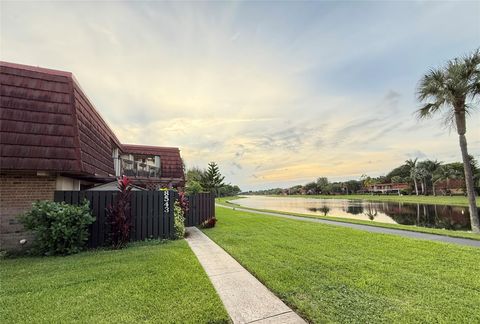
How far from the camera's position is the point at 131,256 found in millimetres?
6465

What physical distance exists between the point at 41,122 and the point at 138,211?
3.94m

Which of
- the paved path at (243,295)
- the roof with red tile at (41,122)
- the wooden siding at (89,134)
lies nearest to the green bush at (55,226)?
the roof with red tile at (41,122)

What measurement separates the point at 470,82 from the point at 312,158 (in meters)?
18.7

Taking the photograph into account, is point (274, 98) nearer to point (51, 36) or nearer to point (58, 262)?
point (51, 36)

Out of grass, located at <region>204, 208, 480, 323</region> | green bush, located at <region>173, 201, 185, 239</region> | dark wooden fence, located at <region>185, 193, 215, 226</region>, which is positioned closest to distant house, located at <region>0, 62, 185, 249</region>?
green bush, located at <region>173, 201, 185, 239</region>

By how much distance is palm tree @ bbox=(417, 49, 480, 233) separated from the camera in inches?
458

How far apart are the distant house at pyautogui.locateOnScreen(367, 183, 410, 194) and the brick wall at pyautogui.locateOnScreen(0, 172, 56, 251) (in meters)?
88.1

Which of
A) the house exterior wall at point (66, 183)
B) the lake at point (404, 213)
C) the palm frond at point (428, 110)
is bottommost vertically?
the lake at point (404, 213)

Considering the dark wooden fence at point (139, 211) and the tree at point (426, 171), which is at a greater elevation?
the tree at point (426, 171)

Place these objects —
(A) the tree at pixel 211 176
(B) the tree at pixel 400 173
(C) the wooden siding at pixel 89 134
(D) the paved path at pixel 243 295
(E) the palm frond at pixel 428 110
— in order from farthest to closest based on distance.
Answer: (B) the tree at pixel 400 173, (A) the tree at pixel 211 176, (E) the palm frond at pixel 428 110, (C) the wooden siding at pixel 89 134, (D) the paved path at pixel 243 295

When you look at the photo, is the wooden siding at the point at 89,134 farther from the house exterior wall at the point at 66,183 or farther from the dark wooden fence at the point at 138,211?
the dark wooden fence at the point at 138,211

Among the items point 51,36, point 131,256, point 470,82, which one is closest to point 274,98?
point 470,82

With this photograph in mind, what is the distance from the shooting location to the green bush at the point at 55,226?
6492mm

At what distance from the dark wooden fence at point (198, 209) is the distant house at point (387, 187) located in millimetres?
79742
